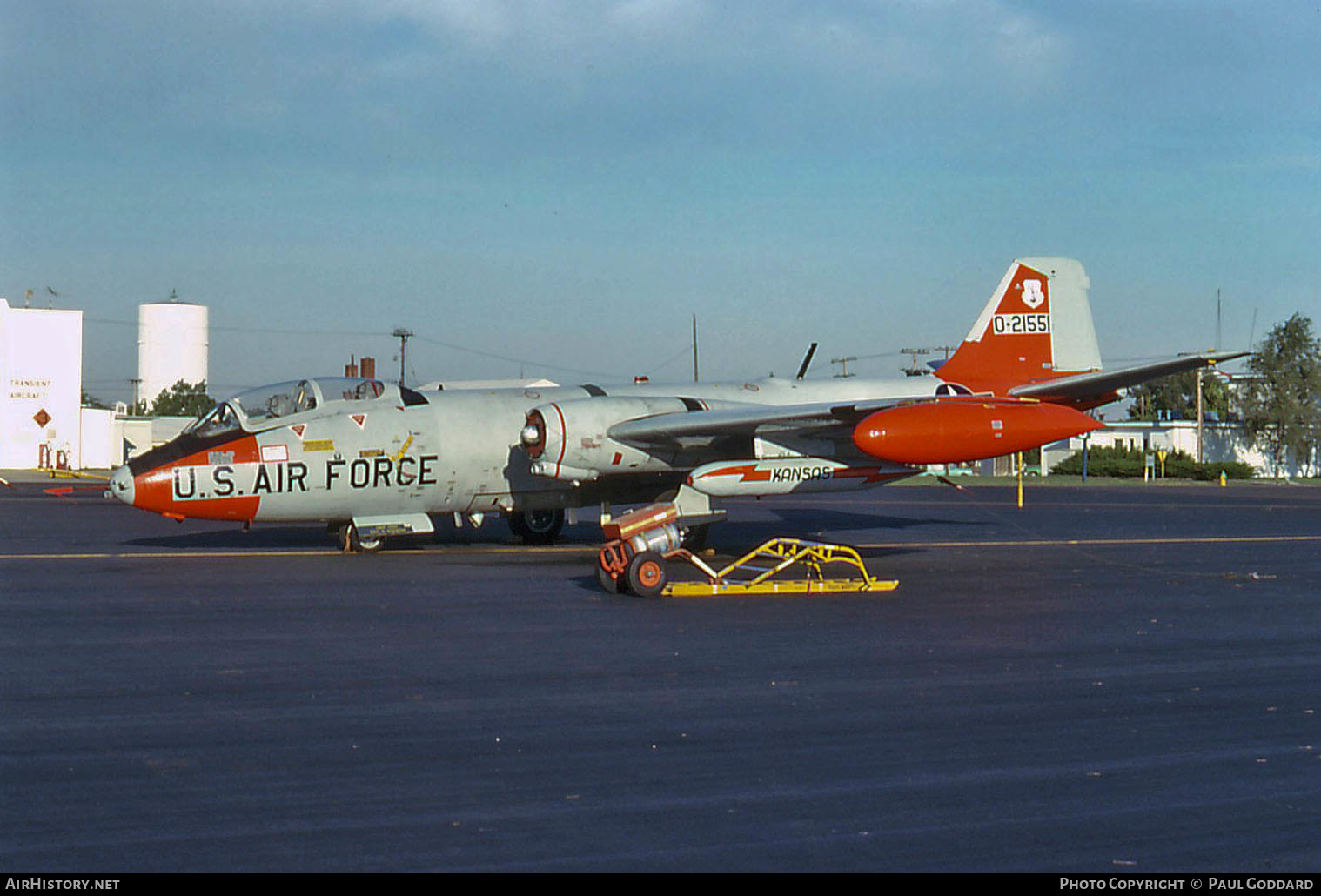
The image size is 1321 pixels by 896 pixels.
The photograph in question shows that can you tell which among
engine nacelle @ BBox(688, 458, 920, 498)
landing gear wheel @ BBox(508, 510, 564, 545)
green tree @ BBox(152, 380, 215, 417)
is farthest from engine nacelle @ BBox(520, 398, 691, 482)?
green tree @ BBox(152, 380, 215, 417)

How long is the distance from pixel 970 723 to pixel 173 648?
7344 millimetres

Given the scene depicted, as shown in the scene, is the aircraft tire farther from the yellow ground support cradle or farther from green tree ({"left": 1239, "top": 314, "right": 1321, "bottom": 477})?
green tree ({"left": 1239, "top": 314, "right": 1321, "bottom": 477})

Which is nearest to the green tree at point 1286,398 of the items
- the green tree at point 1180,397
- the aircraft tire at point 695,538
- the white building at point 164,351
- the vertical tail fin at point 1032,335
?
the green tree at point 1180,397

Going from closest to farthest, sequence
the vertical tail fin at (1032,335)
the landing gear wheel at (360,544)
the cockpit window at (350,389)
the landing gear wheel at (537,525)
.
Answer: the cockpit window at (350,389), the landing gear wheel at (360,544), the landing gear wheel at (537,525), the vertical tail fin at (1032,335)

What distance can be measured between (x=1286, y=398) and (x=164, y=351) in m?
103

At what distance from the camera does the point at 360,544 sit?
69.5 ft

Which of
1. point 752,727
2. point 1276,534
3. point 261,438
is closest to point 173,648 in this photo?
point 752,727

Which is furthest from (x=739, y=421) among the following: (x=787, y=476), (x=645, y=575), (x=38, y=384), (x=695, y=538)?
(x=38, y=384)

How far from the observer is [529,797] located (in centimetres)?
695

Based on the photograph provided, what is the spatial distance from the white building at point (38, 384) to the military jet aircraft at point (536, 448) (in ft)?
218

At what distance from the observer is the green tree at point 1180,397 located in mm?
120488

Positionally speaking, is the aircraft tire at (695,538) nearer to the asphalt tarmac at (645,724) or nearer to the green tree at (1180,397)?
the asphalt tarmac at (645,724)

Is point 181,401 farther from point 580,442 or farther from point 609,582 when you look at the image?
point 609,582
